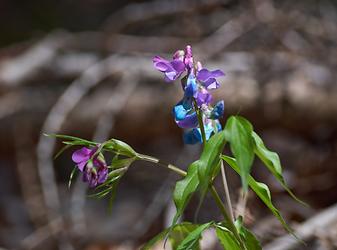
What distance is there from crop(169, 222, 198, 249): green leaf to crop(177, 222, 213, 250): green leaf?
0.44 ft

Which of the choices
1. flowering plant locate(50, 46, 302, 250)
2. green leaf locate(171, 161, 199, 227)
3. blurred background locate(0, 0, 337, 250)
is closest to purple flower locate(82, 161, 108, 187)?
flowering plant locate(50, 46, 302, 250)

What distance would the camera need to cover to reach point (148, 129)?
3.38 m

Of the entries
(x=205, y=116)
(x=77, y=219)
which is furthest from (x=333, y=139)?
(x=205, y=116)

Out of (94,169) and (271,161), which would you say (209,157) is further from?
(94,169)

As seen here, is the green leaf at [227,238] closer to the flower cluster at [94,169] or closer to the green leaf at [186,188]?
the green leaf at [186,188]

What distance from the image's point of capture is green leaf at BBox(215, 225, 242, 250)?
1198 mm

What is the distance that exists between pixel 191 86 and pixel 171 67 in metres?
0.07

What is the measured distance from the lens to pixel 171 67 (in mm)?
1153

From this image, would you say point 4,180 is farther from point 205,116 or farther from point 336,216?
point 205,116

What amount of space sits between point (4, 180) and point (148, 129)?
116 cm

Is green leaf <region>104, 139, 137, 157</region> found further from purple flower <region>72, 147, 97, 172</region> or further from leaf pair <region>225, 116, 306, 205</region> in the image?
leaf pair <region>225, 116, 306, 205</region>

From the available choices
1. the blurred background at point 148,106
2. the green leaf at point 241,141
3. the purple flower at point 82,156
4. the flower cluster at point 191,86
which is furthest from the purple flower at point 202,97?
the blurred background at point 148,106

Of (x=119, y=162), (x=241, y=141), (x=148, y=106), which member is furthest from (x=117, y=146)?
(x=148, y=106)

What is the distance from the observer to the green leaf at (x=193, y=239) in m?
1.13
